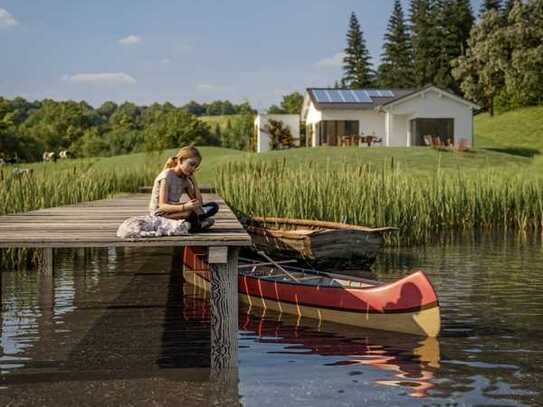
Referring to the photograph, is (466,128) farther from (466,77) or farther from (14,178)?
(14,178)

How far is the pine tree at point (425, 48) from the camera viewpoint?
256ft

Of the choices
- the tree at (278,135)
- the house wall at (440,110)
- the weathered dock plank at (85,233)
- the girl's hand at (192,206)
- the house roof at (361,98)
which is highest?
the house roof at (361,98)

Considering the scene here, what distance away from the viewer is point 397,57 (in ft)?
267

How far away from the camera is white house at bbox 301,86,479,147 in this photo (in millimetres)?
43062

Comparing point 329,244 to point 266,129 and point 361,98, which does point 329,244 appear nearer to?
point 361,98

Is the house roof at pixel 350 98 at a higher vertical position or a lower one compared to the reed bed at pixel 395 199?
higher

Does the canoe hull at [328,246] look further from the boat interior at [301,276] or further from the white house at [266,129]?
A: the white house at [266,129]

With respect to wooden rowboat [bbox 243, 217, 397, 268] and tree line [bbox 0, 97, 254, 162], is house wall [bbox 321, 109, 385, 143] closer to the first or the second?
tree line [bbox 0, 97, 254, 162]

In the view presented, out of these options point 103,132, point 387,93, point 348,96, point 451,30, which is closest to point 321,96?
point 348,96

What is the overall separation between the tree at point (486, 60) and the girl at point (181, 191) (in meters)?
50.4

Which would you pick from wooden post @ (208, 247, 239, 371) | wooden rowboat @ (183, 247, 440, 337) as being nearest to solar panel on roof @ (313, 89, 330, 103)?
wooden rowboat @ (183, 247, 440, 337)

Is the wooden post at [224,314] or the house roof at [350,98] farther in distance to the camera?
the house roof at [350,98]

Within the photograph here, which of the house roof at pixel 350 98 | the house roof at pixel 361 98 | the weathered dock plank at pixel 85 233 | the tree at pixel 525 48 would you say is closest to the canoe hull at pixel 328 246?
the weathered dock plank at pixel 85 233

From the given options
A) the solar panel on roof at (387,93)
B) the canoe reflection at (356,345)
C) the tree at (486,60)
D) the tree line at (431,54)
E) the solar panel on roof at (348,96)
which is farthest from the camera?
the tree line at (431,54)
